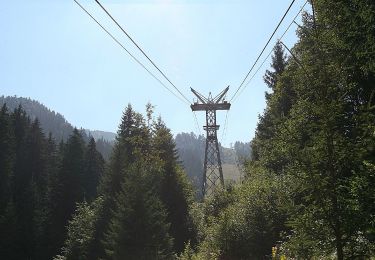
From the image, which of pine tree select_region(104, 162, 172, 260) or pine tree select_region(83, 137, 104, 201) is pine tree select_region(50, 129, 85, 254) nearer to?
pine tree select_region(83, 137, 104, 201)

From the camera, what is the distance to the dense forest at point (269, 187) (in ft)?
22.7

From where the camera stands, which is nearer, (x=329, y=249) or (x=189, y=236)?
(x=329, y=249)

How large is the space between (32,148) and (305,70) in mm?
82593

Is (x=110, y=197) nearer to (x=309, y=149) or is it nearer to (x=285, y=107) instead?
(x=285, y=107)

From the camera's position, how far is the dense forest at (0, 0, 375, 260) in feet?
22.7

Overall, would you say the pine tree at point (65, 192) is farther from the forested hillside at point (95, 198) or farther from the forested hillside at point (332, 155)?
the forested hillside at point (332, 155)

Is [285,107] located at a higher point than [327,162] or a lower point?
higher

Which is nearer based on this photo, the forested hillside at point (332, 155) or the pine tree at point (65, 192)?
the forested hillside at point (332, 155)

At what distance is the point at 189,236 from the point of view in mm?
35250

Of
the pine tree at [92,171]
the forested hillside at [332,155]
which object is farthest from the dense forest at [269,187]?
the pine tree at [92,171]

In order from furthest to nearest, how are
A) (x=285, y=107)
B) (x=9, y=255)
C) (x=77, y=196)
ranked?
1. (x=77, y=196)
2. (x=9, y=255)
3. (x=285, y=107)

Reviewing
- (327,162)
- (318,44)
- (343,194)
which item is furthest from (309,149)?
(318,44)

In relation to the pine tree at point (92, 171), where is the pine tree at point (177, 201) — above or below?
below

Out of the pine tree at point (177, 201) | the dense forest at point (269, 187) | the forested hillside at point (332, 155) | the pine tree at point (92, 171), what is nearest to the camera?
the forested hillside at point (332, 155)
